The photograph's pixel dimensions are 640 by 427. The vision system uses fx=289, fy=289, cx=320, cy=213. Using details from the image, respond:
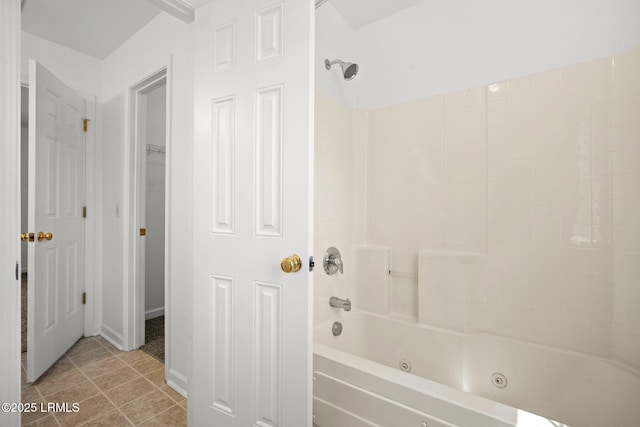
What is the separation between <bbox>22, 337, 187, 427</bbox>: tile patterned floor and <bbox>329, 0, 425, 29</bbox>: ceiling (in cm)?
274

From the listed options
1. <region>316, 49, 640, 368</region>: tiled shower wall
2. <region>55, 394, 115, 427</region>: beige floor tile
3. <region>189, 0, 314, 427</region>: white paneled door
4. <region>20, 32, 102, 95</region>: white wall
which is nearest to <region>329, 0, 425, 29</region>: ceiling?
<region>316, 49, 640, 368</region>: tiled shower wall

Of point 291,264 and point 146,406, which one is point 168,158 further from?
point 146,406

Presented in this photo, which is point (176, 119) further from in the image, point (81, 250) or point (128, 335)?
point (128, 335)

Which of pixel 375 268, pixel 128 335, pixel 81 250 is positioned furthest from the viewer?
pixel 81 250

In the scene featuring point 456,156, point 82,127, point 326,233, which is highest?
point 82,127

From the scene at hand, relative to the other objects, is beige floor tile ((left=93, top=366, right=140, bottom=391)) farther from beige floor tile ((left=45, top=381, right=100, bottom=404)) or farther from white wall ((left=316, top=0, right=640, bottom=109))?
white wall ((left=316, top=0, right=640, bottom=109))

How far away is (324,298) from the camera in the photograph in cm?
186

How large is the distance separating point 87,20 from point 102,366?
2550mm

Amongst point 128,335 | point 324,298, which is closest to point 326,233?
point 324,298

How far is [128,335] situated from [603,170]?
327 centimetres

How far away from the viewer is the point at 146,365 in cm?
212

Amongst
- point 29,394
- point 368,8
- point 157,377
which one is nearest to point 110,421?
point 157,377

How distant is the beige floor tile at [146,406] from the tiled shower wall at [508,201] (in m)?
1.15

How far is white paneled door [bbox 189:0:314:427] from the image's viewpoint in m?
1.10
